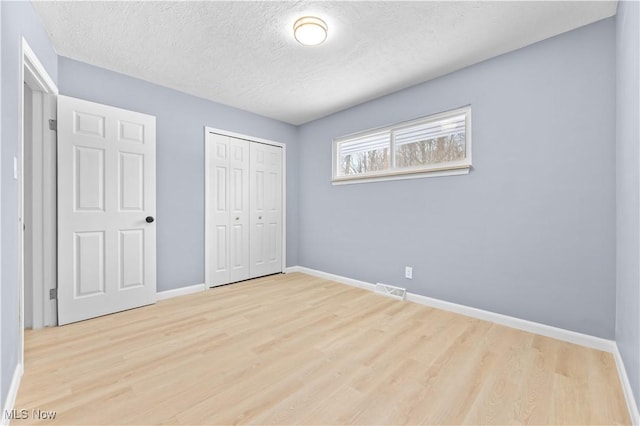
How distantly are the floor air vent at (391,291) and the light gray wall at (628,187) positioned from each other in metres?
1.70

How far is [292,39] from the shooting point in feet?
7.68

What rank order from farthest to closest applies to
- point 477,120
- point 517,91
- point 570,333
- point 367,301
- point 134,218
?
1. point 367,301
2. point 134,218
3. point 477,120
4. point 517,91
5. point 570,333

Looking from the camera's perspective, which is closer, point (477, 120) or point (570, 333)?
point (570, 333)

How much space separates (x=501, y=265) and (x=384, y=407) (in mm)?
1771

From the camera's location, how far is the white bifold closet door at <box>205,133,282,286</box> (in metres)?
3.69

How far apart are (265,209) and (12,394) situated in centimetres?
312

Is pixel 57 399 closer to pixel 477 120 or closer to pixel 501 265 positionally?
pixel 501 265

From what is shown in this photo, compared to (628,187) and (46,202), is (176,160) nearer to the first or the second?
(46,202)

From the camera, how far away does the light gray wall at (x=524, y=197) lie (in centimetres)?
208

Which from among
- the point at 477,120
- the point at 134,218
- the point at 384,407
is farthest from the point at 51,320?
the point at 477,120

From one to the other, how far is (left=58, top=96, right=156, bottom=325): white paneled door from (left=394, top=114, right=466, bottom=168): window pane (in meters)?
2.84

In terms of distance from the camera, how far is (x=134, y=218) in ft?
9.52

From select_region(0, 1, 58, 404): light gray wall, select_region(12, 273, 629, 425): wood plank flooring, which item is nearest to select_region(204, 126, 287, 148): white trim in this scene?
select_region(0, 1, 58, 404): light gray wall

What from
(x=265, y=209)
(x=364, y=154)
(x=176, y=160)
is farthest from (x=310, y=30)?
(x=265, y=209)
